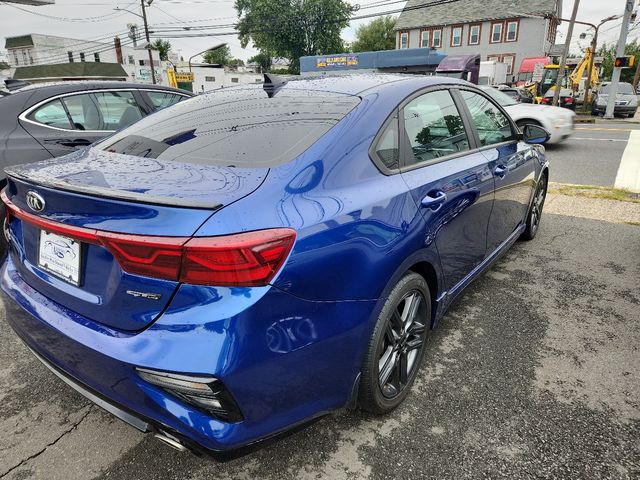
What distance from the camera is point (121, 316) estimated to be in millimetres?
1534

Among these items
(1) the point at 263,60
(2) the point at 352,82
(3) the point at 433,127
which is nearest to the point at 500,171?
(3) the point at 433,127

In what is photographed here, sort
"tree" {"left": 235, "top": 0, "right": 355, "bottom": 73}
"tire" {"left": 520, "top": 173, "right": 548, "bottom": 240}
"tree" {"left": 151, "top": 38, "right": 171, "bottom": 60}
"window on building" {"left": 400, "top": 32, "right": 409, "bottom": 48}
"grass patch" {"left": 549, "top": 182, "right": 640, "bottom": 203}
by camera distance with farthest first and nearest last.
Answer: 1. "tree" {"left": 151, "top": 38, "right": 171, "bottom": 60}
2. "tree" {"left": 235, "top": 0, "right": 355, "bottom": 73}
3. "window on building" {"left": 400, "top": 32, "right": 409, "bottom": 48}
4. "grass patch" {"left": 549, "top": 182, "right": 640, "bottom": 203}
5. "tire" {"left": 520, "top": 173, "right": 548, "bottom": 240}

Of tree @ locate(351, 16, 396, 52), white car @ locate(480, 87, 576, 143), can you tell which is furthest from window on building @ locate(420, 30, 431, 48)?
white car @ locate(480, 87, 576, 143)

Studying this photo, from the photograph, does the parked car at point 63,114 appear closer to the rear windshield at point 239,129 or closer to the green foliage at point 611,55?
the rear windshield at point 239,129

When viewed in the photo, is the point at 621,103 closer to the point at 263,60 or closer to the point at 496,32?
the point at 496,32

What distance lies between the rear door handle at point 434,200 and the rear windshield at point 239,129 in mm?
566

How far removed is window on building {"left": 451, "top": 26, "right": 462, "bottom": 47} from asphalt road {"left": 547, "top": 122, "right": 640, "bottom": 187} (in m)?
36.0

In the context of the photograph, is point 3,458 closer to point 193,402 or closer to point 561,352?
point 193,402

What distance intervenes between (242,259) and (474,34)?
163ft

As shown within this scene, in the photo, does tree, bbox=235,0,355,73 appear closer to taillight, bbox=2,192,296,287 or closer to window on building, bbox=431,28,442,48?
window on building, bbox=431,28,442,48

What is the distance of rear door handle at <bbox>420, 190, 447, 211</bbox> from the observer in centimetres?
217

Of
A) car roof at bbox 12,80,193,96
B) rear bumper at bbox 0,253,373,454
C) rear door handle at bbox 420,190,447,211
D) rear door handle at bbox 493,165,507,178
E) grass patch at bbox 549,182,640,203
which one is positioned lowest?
grass patch at bbox 549,182,640,203

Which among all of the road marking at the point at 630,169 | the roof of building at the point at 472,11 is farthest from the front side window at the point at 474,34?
the road marking at the point at 630,169

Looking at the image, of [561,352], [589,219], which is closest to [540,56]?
[589,219]
